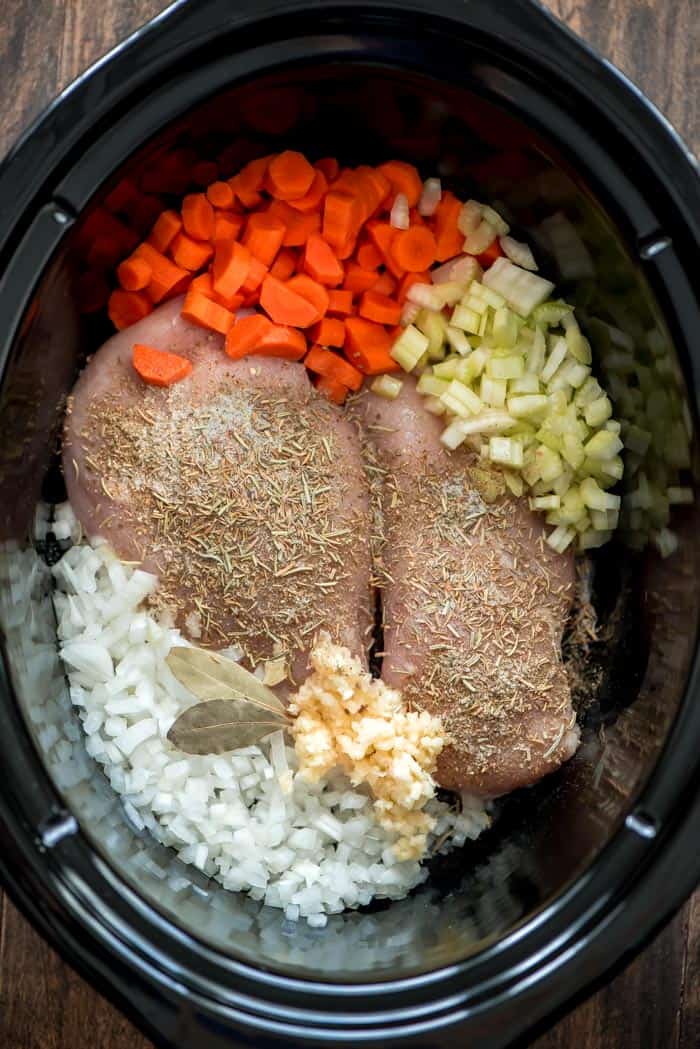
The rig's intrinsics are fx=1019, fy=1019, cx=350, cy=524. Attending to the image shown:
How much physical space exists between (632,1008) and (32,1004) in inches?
40.4

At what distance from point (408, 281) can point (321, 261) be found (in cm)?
15

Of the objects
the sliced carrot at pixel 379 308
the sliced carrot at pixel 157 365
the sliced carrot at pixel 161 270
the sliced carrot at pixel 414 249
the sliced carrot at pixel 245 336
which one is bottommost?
the sliced carrot at pixel 157 365

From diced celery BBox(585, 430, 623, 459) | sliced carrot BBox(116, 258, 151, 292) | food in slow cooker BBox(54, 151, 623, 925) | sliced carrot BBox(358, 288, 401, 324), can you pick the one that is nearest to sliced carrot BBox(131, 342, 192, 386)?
food in slow cooker BBox(54, 151, 623, 925)

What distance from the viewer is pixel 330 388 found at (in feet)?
5.60

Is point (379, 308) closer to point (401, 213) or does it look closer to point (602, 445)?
point (401, 213)

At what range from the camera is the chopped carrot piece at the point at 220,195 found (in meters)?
1.65

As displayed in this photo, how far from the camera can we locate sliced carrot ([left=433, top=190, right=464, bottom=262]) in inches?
66.1

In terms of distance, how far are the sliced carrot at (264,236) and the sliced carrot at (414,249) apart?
0.19 meters

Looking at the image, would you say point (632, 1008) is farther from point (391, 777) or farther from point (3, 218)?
point (3, 218)

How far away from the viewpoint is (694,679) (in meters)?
1.39

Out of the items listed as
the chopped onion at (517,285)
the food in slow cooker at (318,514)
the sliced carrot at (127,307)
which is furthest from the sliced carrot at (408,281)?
the sliced carrot at (127,307)

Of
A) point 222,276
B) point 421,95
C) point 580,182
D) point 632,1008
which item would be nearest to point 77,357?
point 222,276

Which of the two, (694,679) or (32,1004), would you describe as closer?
(694,679)

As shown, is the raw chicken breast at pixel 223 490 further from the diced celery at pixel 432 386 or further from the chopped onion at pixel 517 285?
the chopped onion at pixel 517 285
